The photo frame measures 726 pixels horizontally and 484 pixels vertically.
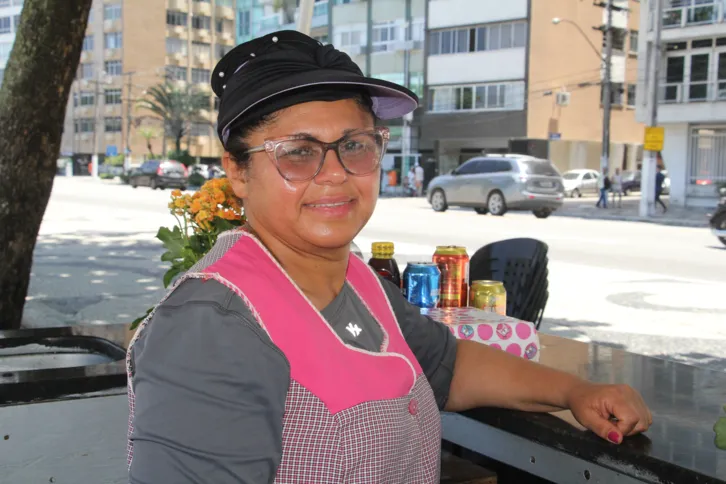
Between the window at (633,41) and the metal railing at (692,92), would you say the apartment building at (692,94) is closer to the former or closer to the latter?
the metal railing at (692,92)

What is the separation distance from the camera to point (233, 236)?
1.71 meters

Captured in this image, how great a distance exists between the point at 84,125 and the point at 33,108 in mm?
77070

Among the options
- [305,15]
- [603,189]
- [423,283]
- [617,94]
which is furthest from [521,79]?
[423,283]

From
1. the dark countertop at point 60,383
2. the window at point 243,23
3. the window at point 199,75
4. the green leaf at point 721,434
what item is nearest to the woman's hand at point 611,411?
the green leaf at point 721,434

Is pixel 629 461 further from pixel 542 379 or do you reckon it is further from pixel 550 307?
pixel 550 307

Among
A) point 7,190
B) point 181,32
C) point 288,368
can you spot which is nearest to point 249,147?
point 288,368

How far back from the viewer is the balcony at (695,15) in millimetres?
30891

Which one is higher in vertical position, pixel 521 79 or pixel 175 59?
pixel 175 59

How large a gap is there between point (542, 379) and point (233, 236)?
899 millimetres

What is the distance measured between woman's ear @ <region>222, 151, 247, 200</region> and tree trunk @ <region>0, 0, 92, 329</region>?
395cm

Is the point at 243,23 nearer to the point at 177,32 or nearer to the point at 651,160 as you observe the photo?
the point at 177,32

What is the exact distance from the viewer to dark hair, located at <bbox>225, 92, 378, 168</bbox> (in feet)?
5.48

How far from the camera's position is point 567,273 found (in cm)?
1143

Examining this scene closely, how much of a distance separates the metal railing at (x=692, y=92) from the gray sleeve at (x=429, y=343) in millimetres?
31622
